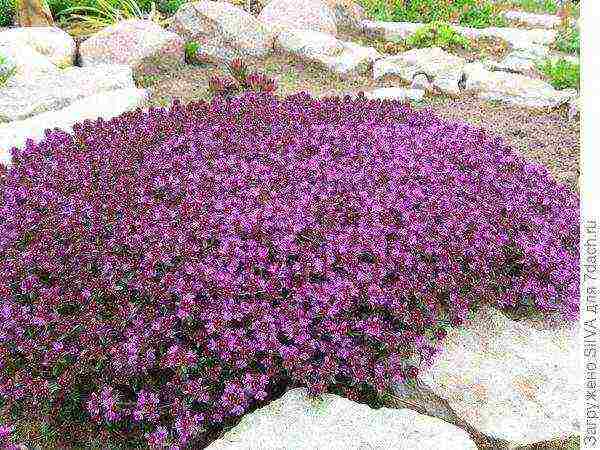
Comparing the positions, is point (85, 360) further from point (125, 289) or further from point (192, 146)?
point (192, 146)

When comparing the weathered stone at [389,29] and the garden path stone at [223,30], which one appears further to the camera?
the weathered stone at [389,29]

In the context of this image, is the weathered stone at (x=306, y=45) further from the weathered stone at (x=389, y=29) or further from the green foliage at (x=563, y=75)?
the green foliage at (x=563, y=75)

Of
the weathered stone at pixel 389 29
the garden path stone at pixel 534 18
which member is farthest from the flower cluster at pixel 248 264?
the garden path stone at pixel 534 18

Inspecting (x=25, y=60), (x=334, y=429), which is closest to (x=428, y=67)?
(x=25, y=60)

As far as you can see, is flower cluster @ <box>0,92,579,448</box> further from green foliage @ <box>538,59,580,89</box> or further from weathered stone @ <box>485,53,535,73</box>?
weathered stone @ <box>485,53,535,73</box>

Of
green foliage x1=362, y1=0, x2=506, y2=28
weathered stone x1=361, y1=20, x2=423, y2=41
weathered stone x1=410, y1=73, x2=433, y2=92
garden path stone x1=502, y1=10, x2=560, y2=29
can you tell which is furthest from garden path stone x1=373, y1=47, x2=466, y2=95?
garden path stone x1=502, y1=10, x2=560, y2=29
